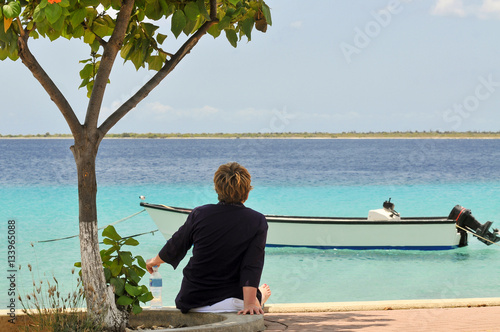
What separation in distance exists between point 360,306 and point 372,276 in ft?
31.6

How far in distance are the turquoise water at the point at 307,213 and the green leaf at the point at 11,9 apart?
31.0ft

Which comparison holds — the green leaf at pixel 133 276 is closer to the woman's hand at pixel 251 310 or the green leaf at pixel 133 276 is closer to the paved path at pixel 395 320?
the woman's hand at pixel 251 310

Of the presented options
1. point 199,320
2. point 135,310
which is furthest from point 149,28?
point 199,320

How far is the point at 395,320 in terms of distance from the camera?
17.3 ft

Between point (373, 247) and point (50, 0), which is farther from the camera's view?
point (373, 247)

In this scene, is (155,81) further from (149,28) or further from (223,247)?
(223,247)

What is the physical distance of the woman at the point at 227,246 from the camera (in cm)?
404

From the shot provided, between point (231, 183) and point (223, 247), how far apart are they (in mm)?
441

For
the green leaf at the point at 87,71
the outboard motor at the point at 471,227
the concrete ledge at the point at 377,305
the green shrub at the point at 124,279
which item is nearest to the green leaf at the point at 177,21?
the green leaf at the point at 87,71

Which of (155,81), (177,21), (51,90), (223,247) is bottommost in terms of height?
(223,247)

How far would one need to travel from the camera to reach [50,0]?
12.2 ft

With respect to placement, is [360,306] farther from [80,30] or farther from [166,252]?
[80,30]

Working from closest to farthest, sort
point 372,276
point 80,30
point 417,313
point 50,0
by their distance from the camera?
point 50,0 < point 80,30 < point 417,313 < point 372,276

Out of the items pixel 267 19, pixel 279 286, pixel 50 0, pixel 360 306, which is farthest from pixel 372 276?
pixel 50 0
